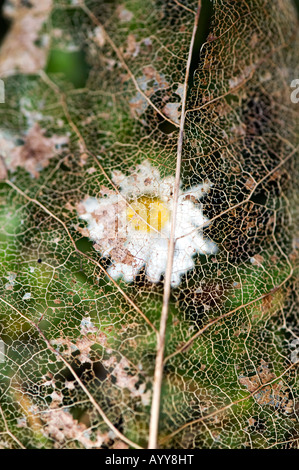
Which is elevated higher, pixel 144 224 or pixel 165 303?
pixel 144 224

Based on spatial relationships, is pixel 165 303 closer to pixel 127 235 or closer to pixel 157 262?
pixel 157 262

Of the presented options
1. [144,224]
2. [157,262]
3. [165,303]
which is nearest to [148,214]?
[144,224]

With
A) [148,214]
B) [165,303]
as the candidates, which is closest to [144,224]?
[148,214]

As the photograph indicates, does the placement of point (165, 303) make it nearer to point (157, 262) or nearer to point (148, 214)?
point (157, 262)

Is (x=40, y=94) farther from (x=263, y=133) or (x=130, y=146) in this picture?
(x=263, y=133)

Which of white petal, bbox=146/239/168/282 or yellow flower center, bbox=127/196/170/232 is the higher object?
yellow flower center, bbox=127/196/170/232

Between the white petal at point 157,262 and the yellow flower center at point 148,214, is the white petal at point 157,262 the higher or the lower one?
the lower one
